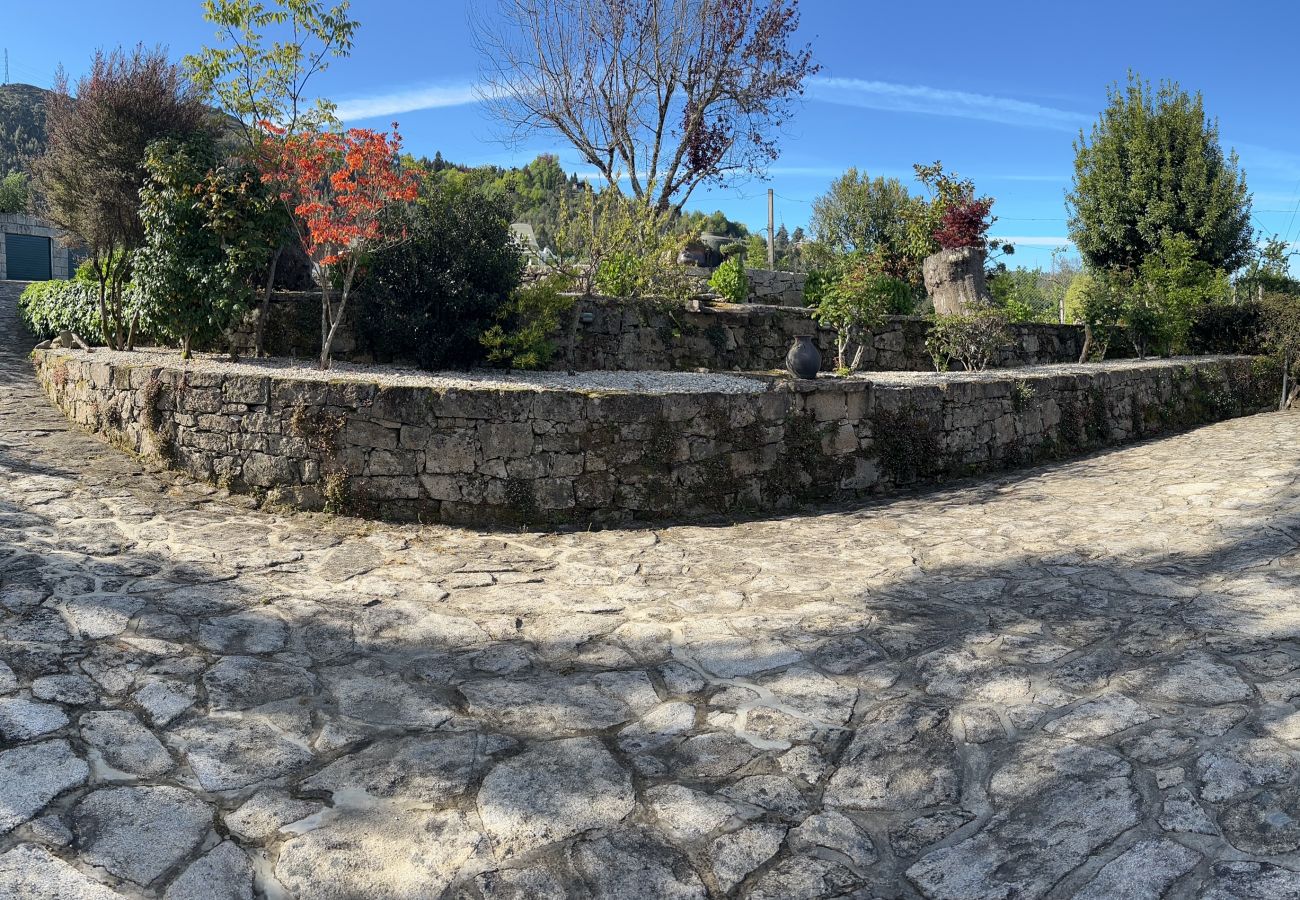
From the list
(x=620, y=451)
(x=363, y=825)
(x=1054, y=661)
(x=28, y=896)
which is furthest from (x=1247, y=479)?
(x=28, y=896)

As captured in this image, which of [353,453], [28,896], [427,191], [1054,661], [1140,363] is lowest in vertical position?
[28,896]

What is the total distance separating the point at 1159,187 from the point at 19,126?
53.2 meters

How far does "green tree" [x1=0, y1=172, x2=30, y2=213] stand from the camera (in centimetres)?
2267

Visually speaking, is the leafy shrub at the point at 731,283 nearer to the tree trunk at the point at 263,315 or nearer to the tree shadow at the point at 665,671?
the tree trunk at the point at 263,315

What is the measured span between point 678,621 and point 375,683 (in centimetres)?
158

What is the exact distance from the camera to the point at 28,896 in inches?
92.8

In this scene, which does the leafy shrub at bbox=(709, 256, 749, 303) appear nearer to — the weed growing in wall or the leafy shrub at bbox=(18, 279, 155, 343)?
the weed growing in wall

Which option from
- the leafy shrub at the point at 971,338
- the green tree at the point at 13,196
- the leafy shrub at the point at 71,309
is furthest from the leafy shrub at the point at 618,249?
the green tree at the point at 13,196

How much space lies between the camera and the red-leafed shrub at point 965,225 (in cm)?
1426

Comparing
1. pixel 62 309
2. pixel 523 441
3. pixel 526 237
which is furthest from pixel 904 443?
pixel 62 309

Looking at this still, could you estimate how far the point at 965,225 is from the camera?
46.8 ft

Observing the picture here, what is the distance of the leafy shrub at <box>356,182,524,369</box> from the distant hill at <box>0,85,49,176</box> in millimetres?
37999

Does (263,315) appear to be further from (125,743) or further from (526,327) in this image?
(125,743)

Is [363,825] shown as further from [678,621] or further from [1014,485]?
[1014,485]
